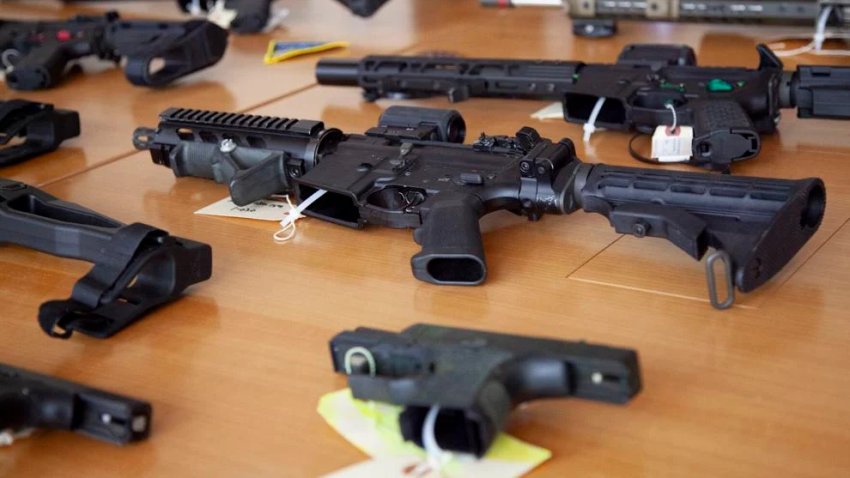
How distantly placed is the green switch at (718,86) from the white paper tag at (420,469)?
1.03m

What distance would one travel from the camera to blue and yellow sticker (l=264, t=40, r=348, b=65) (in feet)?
8.47

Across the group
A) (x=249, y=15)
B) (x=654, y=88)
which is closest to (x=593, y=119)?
(x=654, y=88)

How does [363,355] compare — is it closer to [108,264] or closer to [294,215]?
[108,264]

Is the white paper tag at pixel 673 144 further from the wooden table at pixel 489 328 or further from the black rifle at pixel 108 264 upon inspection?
the black rifle at pixel 108 264

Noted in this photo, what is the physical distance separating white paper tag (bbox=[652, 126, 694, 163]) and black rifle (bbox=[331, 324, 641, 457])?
773 mm

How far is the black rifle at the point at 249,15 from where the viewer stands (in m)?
2.82

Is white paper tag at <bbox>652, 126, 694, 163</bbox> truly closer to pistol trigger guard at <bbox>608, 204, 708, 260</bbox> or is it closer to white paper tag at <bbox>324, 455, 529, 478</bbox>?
pistol trigger guard at <bbox>608, 204, 708, 260</bbox>

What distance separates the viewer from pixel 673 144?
1.74 meters

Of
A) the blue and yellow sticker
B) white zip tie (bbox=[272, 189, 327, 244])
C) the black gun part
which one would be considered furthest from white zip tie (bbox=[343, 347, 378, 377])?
the black gun part

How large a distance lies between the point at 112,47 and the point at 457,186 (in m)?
1.43

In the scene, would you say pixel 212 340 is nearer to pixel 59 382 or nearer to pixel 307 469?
pixel 59 382

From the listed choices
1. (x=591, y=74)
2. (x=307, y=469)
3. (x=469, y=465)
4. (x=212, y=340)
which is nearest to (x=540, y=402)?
(x=469, y=465)

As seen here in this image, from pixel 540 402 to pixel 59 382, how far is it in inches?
20.1

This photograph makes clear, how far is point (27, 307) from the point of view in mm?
1418
